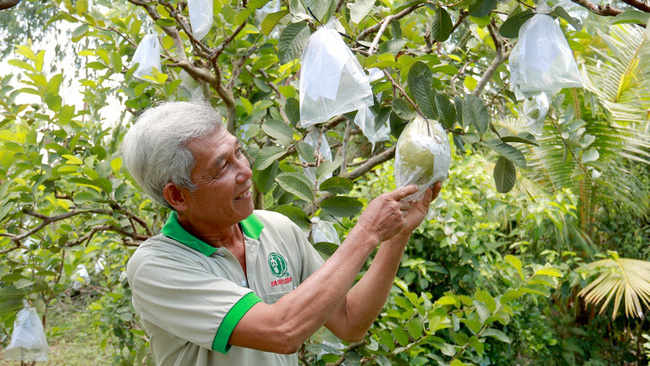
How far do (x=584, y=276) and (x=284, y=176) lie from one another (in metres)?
2.66

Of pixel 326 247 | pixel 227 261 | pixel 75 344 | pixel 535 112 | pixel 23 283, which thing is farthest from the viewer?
pixel 75 344

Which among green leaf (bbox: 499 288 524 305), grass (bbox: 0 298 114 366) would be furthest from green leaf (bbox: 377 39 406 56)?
grass (bbox: 0 298 114 366)

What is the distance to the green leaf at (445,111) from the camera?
1.18 meters

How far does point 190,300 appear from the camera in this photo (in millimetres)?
1184

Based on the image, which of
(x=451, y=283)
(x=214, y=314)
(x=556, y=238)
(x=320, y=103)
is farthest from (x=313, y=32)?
(x=556, y=238)

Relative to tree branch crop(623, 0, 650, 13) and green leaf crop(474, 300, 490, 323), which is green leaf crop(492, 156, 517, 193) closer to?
tree branch crop(623, 0, 650, 13)

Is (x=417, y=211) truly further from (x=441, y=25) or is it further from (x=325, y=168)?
(x=441, y=25)

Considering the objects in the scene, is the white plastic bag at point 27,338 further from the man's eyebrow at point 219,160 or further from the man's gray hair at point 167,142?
the man's eyebrow at point 219,160

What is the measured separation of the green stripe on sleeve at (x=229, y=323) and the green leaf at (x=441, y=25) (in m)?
0.69

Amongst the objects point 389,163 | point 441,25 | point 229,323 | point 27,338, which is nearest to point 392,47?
point 441,25

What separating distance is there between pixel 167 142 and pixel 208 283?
297 mm

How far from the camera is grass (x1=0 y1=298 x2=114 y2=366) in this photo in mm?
5004

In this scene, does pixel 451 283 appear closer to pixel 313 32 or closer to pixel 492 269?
pixel 492 269

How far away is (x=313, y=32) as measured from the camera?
4.01 feet
